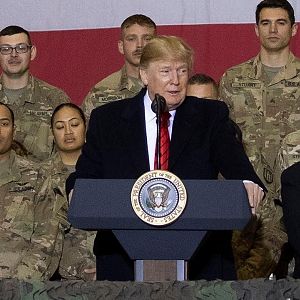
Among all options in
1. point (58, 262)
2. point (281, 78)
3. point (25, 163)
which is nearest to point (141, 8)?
point (281, 78)

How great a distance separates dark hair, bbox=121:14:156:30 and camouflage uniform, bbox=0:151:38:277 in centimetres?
94

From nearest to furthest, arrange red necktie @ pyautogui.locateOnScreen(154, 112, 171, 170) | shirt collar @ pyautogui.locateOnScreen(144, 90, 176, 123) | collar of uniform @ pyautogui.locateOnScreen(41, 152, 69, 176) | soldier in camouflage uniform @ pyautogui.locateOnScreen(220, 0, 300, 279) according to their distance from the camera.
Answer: red necktie @ pyautogui.locateOnScreen(154, 112, 171, 170), shirt collar @ pyautogui.locateOnScreen(144, 90, 176, 123), collar of uniform @ pyautogui.locateOnScreen(41, 152, 69, 176), soldier in camouflage uniform @ pyautogui.locateOnScreen(220, 0, 300, 279)

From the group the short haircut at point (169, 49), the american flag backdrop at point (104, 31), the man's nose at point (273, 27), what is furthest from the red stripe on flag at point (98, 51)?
the short haircut at point (169, 49)

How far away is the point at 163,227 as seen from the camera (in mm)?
2779

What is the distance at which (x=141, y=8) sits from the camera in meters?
5.75

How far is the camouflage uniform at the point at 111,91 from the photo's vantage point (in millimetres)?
5410

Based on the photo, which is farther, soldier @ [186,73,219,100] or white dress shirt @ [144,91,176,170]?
soldier @ [186,73,219,100]

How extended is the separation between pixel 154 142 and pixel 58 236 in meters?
1.61

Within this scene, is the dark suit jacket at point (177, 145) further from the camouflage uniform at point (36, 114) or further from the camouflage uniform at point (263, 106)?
the camouflage uniform at point (36, 114)

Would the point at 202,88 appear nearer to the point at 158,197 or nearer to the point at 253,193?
the point at 253,193

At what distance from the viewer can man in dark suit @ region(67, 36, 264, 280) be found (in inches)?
124

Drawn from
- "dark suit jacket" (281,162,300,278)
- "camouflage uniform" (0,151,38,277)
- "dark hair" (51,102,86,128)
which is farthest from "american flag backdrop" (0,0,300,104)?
"dark suit jacket" (281,162,300,278)

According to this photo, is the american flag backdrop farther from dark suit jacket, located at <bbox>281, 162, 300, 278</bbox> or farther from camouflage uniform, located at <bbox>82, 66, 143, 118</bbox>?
dark suit jacket, located at <bbox>281, 162, 300, 278</bbox>

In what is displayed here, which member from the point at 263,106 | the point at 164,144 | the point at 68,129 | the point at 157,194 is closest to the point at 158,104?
the point at 164,144
